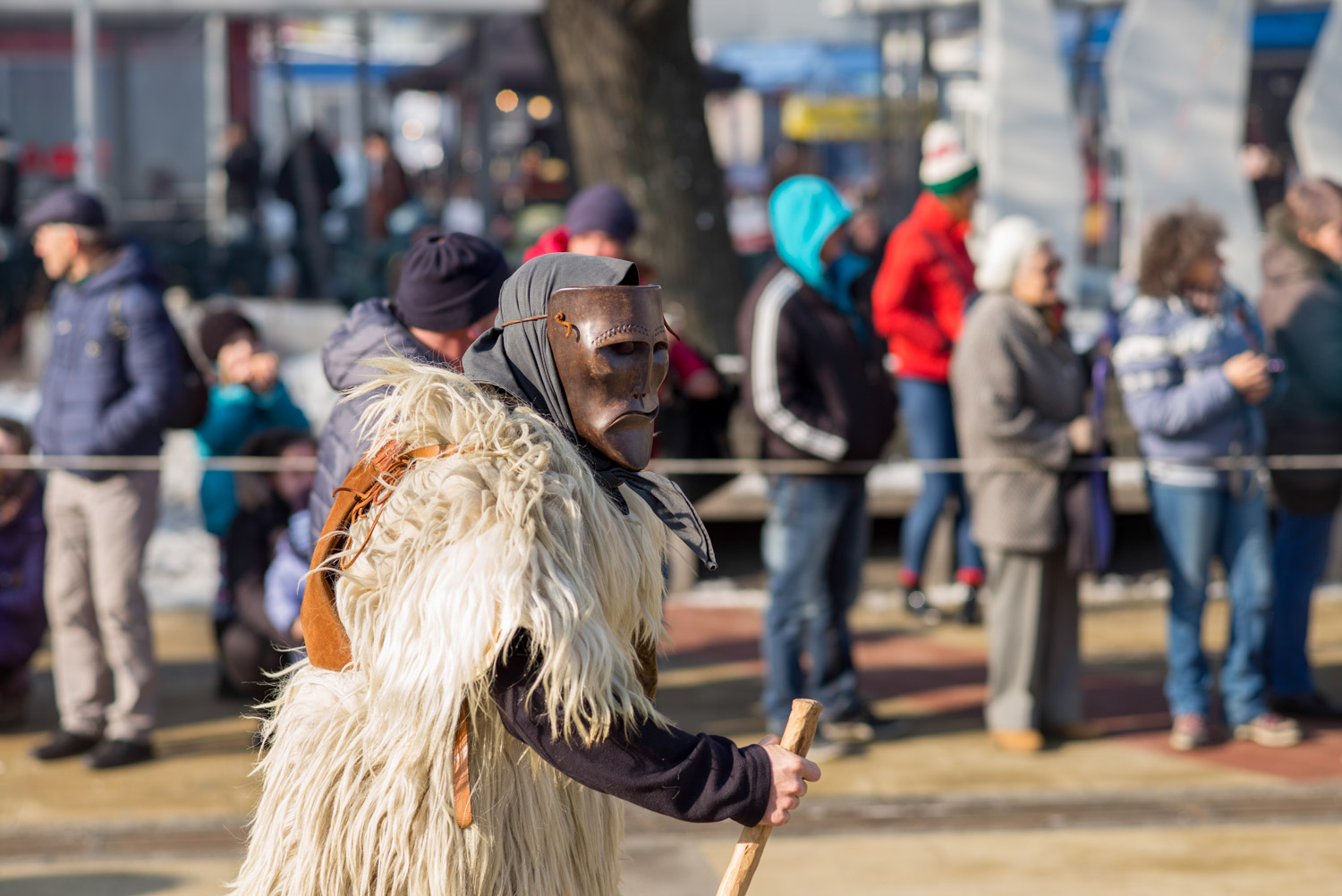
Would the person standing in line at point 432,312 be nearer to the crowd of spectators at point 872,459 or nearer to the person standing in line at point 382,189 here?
the crowd of spectators at point 872,459

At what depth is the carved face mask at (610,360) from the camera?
2.11m

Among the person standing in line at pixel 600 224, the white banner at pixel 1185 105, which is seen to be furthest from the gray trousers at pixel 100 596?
the white banner at pixel 1185 105

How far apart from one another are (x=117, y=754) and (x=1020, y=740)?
3178 mm

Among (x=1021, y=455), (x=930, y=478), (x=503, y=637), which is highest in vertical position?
(x=503, y=637)

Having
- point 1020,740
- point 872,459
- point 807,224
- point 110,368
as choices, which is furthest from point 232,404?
point 1020,740

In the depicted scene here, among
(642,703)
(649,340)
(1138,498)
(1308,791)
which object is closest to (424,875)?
(642,703)

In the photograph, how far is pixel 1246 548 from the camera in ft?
17.9

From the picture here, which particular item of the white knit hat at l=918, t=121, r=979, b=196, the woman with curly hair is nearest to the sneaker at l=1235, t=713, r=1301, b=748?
the woman with curly hair

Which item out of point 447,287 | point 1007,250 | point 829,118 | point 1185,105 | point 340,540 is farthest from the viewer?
point 829,118

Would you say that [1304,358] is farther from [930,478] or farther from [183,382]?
[183,382]

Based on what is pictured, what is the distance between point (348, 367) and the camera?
11.0ft

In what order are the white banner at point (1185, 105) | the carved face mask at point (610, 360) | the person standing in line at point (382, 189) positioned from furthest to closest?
1. the person standing in line at point (382, 189)
2. the white banner at point (1185, 105)
3. the carved face mask at point (610, 360)

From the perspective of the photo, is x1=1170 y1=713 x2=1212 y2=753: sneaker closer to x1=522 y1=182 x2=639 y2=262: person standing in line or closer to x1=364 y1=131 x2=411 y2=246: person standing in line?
→ x1=522 y1=182 x2=639 y2=262: person standing in line

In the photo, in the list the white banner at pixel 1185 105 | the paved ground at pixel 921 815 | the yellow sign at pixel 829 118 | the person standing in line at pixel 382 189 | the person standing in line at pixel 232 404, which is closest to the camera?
the paved ground at pixel 921 815
